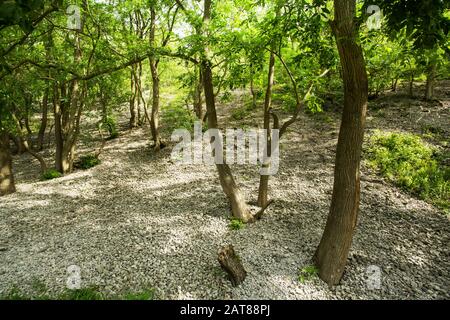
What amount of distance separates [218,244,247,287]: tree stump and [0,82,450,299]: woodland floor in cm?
16

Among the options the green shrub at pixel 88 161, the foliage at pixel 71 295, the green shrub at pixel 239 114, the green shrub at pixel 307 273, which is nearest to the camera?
the foliage at pixel 71 295

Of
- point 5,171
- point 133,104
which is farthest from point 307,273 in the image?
point 133,104

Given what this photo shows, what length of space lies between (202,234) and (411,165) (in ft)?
25.8

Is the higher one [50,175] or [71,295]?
[50,175]

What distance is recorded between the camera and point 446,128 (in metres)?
12.2

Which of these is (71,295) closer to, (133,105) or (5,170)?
(5,170)

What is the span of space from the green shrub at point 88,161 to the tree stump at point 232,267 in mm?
9752

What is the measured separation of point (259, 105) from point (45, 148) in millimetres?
14105

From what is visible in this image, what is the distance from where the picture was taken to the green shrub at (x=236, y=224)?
768cm

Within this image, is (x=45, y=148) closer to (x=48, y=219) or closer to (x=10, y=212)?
(x=10, y=212)

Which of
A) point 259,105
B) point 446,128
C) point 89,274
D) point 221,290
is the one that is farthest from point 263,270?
point 259,105

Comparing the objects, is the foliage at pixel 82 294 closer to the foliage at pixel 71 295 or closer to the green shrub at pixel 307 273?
the foliage at pixel 71 295

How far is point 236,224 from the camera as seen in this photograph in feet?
25.3

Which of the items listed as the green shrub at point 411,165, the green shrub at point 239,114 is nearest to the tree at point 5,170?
the green shrub at point 239,114
